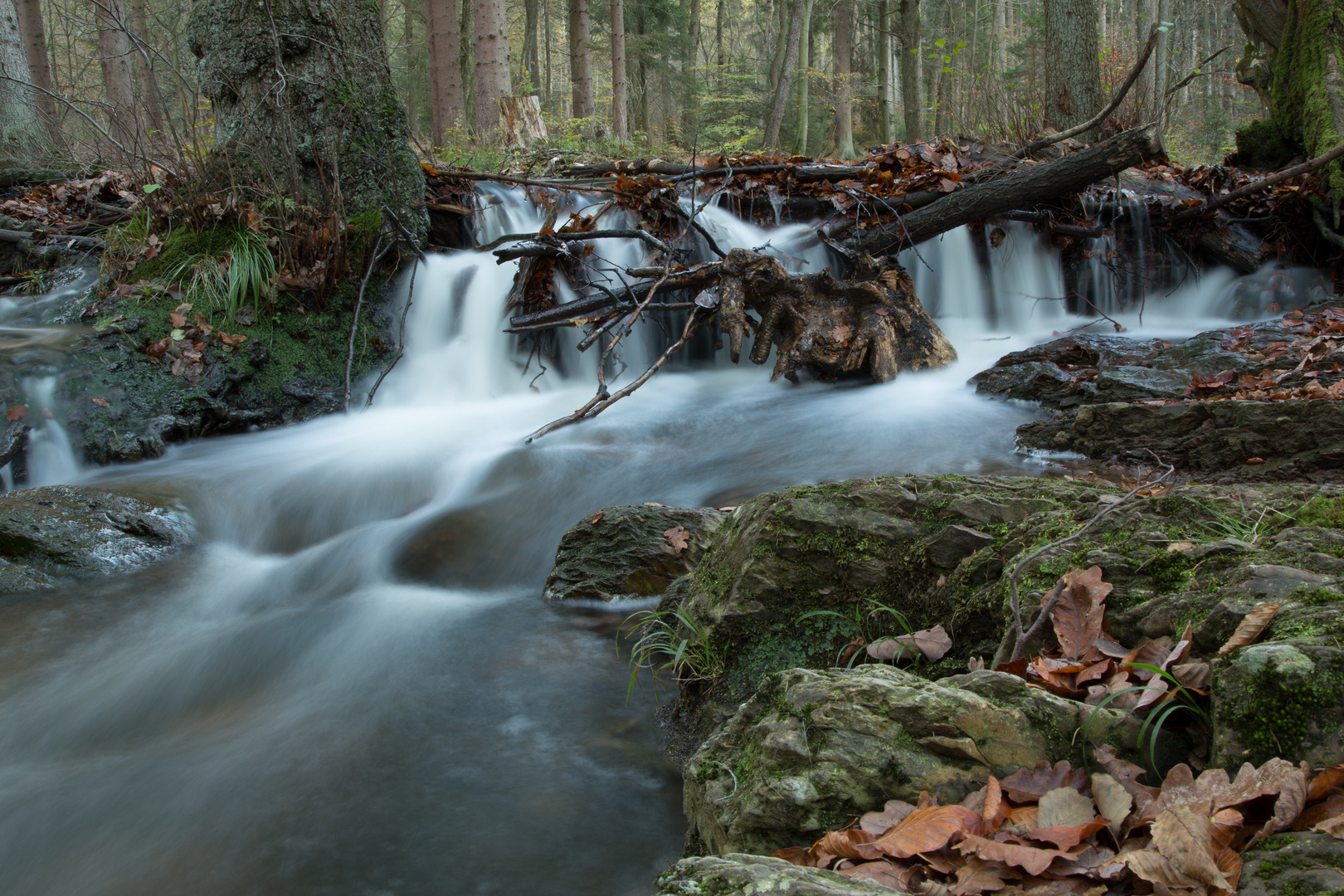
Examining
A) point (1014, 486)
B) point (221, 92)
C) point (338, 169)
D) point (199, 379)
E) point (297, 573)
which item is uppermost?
point (221, 92)

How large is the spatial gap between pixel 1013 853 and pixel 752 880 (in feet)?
1.33

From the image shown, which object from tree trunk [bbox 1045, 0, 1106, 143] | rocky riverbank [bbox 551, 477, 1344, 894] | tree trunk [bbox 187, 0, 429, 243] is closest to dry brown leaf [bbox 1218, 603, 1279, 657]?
rocky riverbank [bbox 551, 477, 1344, 894]

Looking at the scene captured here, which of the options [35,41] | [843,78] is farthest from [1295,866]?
[843,78]

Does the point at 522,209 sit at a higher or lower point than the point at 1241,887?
higher

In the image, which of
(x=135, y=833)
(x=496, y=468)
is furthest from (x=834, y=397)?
(x=135, y=833)

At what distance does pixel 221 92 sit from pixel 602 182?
3343 millimetres

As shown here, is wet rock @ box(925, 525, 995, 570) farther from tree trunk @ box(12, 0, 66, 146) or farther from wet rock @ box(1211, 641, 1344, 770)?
tree trunk @ box(12, 0, 66, 146)

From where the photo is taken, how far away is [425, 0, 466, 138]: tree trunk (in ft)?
40.5

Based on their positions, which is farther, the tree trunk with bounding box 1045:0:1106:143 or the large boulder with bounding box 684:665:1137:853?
the tree trunk with bounding box 1045:0:1106:143

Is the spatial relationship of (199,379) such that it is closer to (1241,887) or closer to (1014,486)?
(1014,486)

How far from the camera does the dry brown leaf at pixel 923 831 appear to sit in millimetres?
1354

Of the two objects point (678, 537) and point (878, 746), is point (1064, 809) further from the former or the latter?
point (678, 537)

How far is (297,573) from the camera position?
4.42m

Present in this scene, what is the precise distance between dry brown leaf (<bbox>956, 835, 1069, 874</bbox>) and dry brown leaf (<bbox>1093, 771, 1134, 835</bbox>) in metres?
0.12
